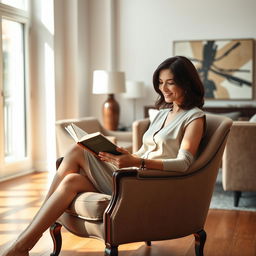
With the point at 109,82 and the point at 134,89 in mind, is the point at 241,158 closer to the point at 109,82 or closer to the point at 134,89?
the point at 109,82

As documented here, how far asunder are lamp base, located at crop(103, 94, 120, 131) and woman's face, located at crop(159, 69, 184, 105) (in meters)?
4.15

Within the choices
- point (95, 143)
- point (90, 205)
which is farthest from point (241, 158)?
point (95, 143)

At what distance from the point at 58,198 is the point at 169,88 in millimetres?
848

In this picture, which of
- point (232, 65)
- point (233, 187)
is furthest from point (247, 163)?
point (232, 65)

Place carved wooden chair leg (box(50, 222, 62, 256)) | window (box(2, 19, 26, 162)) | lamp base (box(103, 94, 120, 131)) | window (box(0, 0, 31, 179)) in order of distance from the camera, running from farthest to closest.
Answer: lamp base (box(103, 94, 120, 131))
window (box(2, 19, 26, 162))
window (box(0, 0, 31, 179))
carved wooden chair leg (box(50, 222, 62, 256))

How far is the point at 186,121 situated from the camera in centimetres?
287

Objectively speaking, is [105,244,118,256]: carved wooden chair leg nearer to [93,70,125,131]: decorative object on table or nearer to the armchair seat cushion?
the armchair seat cushion

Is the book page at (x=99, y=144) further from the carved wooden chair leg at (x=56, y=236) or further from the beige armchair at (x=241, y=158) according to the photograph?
the beige armchair at (x=241, y=158)

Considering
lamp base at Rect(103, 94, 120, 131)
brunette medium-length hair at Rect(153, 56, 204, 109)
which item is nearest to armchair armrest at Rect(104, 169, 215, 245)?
brunette medium-length hair at Rect(153, 56, 204, 109)

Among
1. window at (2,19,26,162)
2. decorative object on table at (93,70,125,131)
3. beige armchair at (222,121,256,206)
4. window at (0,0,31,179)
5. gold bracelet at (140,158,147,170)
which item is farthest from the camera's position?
decorative object on table at (93,70,125,131)

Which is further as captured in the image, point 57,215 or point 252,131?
point 252,131

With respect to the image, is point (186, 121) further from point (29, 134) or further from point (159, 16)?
point (159, 16)

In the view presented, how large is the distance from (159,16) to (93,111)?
1.69 meters

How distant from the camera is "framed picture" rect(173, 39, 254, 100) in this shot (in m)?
7.39
